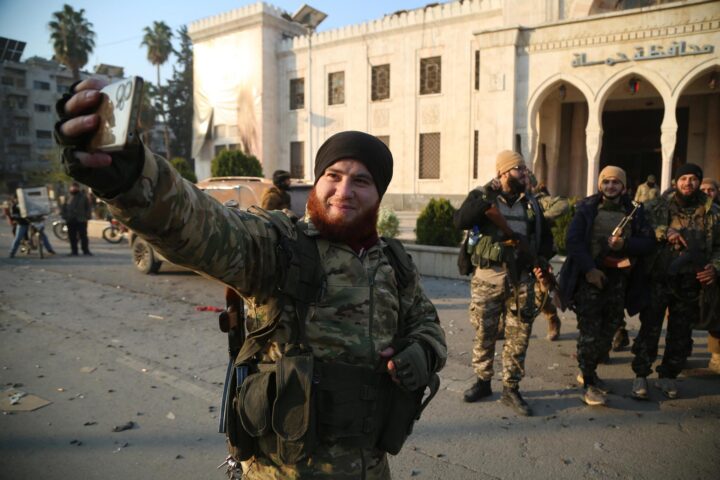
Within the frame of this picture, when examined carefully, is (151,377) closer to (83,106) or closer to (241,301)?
(241,301)

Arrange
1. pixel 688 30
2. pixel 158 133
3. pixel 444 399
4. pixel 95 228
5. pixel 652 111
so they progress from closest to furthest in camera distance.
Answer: pixel 444 399 → pixel 688 30 → pixel 95 228 → pixel 652 111 → pixel 158 133

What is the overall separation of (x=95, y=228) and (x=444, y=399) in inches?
624

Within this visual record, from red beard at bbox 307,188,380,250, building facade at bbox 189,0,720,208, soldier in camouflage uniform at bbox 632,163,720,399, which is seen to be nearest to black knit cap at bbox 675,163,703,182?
soldier in camouflage uniform at bbox 632,163,720,399

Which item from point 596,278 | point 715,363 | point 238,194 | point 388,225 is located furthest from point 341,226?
point 388,225

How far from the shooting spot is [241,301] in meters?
1.79

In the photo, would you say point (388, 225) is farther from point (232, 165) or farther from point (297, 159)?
point (297, 159)

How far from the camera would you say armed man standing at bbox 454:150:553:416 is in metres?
3.85

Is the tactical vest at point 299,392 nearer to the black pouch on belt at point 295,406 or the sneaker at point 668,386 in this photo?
the black pouch on belt at point 295,406

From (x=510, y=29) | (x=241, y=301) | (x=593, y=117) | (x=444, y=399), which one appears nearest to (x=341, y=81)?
(x=510, y=29)

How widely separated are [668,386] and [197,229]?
4394 mm

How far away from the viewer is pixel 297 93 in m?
28.0

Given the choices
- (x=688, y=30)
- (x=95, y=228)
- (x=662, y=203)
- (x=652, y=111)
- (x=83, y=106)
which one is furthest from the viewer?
(x=652, y=111)

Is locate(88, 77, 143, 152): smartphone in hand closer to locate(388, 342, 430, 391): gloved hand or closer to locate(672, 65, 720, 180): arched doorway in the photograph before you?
locate(388, 342, 430, 391): gloved hand

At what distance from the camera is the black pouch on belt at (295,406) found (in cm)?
148
